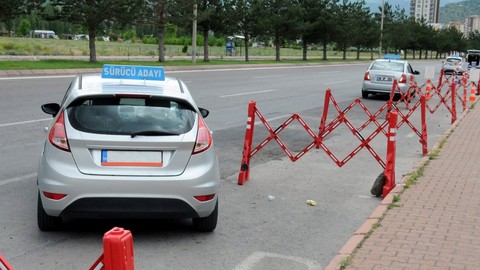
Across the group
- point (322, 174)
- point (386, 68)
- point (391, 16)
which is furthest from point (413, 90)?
point (391, 16)

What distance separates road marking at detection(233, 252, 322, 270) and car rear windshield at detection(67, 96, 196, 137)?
1274 millimetres

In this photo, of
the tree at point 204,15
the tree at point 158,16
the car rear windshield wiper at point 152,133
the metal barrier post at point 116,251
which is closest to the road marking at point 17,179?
the car rear windshield wiper at point 152,133

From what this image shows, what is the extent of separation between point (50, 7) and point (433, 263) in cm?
3000

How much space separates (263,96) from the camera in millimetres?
19734

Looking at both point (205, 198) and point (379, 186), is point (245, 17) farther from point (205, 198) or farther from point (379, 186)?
point (205, 198)

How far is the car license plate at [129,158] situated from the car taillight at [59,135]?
348mm

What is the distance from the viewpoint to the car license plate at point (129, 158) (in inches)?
200

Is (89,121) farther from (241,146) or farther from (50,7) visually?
(50,7)

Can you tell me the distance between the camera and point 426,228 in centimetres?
584

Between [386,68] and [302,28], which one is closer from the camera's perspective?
[386,68]

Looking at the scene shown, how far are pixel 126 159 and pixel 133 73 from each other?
119 centimetres

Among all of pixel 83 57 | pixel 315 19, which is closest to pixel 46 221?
pixel 83 57

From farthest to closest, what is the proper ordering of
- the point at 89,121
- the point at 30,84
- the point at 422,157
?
the point at 30,84 < the point at 422,157 < the point at 89,121

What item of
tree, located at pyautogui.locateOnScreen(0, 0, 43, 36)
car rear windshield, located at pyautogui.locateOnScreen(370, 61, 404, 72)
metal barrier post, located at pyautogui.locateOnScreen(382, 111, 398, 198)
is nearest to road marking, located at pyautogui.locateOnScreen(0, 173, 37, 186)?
metal barrier post, located at pyautogui.locateOnScreen(382, 111, 398, 198)
